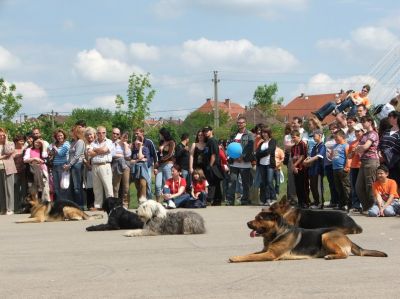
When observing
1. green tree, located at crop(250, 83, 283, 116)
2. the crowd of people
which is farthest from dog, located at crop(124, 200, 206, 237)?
green tree, located at crop(250, 83, 283, 116)

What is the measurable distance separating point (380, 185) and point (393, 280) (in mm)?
7567

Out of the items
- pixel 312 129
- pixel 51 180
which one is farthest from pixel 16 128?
pixel 312 129

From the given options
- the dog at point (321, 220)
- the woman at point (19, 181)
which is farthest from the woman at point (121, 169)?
the dog at point (321, 220)

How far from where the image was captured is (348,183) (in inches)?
665

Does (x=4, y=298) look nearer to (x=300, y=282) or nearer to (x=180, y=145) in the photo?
(x=300, y=282)

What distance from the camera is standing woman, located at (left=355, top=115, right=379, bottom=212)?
15719 mm

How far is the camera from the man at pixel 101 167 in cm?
1895

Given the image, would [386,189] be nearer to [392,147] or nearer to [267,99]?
[392,147]

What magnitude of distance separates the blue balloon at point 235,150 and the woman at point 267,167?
0.72 meters

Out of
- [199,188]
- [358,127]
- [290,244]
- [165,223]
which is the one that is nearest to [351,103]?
[358,127]

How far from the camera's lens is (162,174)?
66.3ft

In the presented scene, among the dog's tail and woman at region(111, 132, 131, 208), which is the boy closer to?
woman at region(111, 132, 131, 208)

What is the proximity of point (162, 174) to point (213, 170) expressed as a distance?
4.44 ft

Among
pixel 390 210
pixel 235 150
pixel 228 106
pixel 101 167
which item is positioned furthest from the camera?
pixel 228 106
